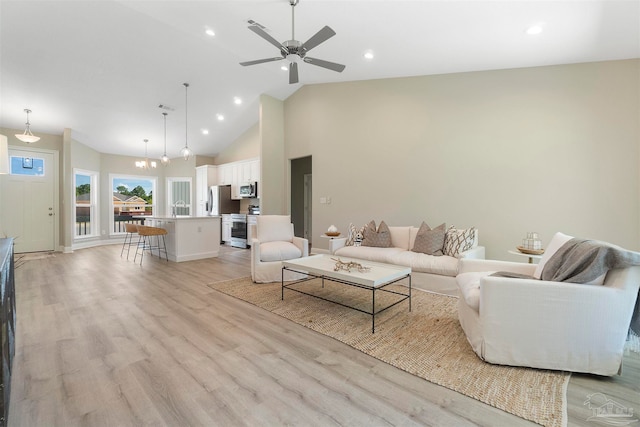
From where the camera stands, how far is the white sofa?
11.1 feet

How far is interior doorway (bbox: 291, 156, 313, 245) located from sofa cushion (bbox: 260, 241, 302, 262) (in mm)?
3892

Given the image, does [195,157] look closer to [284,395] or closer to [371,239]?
[371,239]

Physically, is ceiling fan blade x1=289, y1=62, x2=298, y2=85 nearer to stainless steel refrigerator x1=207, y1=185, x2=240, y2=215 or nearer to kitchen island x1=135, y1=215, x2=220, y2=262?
kitchen island x1=135, y1=215, x2=220, y2=262

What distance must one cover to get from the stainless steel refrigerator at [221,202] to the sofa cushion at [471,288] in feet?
22.0

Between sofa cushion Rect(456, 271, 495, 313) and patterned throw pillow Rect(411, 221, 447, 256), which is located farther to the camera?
patterned throw pillow Rect(411, 221, 447, 256)

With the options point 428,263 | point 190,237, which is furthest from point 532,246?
point 190,237

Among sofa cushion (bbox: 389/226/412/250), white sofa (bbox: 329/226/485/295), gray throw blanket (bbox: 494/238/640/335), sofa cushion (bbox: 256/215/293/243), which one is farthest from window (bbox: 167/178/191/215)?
gray throw blanket (bbox: 494/238/640/335)

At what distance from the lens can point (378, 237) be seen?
4.38 meters

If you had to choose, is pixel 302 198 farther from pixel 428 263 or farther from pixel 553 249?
pixel 553 249

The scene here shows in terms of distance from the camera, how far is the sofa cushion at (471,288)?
80.7 inches

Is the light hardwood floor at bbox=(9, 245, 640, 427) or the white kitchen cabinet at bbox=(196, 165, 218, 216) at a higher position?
the white kitchen cabinet at bbox=(196, 165, 218, 216)

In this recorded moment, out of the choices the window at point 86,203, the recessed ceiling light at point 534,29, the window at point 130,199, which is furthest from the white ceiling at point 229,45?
the window at point 130,199

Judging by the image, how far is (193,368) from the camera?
189 cm

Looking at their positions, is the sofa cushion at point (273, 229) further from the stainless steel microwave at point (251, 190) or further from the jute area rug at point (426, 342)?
the stainless steel microwave at point (251, 190)
